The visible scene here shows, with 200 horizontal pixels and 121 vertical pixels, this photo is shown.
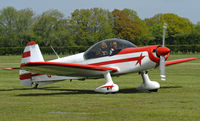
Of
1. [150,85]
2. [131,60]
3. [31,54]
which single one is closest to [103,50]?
[131,60]

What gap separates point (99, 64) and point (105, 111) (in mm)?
4735

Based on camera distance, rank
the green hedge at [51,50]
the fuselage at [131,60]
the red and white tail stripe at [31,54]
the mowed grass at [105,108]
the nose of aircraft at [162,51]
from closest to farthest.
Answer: the mowed grass at [105,108]
the nose of aircraft at [162,51]
the fuselage at [131,60]
the red and white tail stripe at [31,54]
the green hedge at [51,50]

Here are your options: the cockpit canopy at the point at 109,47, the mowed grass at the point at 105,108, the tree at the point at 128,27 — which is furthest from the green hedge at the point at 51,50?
the mowed grass at the point at 105,108

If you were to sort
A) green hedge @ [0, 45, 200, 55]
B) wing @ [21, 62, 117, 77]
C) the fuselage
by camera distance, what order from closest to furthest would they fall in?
wing @ [21, 62, 117, 77]
the fuselage
green hedge @ [0, 45, 200, 55]

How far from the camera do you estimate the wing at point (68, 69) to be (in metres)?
12.5

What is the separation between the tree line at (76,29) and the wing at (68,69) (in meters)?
78.8

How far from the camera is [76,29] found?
97125 mm

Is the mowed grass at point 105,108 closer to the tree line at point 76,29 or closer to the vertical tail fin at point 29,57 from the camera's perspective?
the vertical tail fin at point 29,57

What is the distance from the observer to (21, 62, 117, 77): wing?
41.0 feet

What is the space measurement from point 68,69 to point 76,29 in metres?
84.5

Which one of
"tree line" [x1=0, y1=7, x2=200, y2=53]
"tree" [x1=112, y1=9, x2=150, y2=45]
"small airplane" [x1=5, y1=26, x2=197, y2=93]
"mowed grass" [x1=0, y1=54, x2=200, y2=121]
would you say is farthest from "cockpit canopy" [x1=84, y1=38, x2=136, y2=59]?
"tree" [x1=112, y1=9, x2=150, y2=45]

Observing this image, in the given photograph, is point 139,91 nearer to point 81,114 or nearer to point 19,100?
point 19,100

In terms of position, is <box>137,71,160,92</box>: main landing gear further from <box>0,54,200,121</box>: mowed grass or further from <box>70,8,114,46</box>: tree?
<box>70,8,114,46</box>: tree

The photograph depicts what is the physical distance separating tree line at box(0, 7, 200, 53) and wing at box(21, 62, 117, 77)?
78826 mm
